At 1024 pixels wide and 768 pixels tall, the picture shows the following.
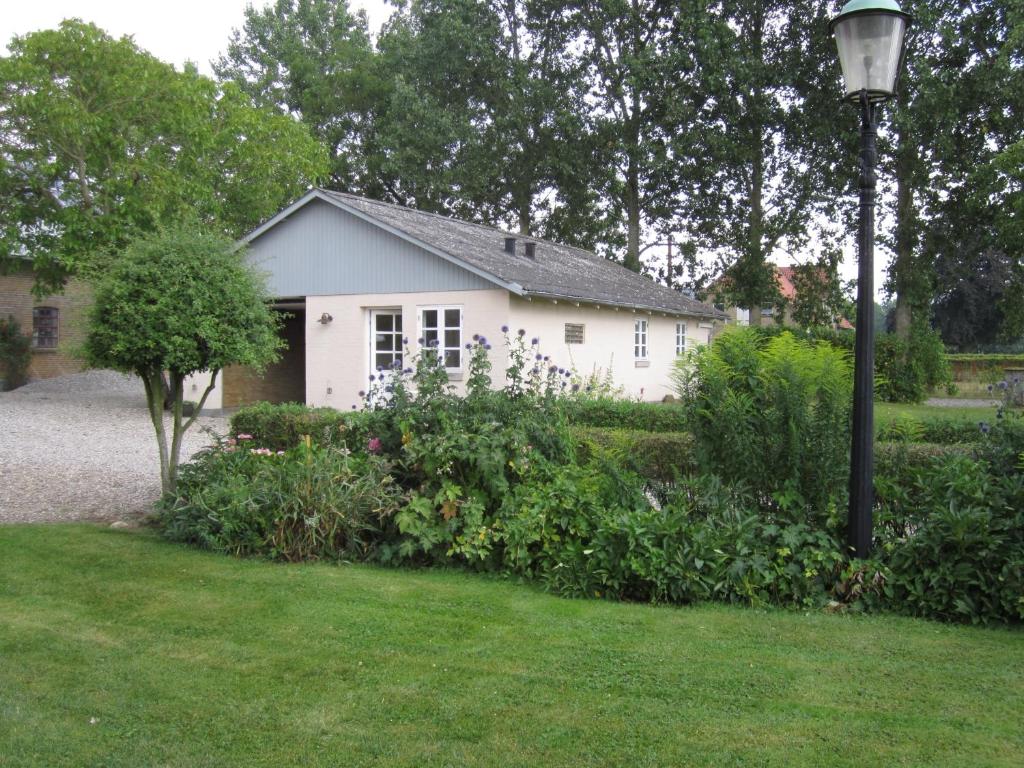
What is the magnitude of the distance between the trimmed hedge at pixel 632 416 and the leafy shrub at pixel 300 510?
4.01 m

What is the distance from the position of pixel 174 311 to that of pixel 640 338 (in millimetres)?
14719

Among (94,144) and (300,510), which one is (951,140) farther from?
(300,510)

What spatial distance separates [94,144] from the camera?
19.2 metres

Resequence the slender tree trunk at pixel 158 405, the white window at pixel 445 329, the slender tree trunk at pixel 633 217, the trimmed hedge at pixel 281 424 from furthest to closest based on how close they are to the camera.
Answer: the slender tree trunk at pixel 633 217
the white window at pixel 445 329
the trimmed hedge at pixel 281 424
the slender tree trunk at pixel 158 405

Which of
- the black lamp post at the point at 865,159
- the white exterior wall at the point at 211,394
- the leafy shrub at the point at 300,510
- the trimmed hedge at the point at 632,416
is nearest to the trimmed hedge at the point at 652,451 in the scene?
the black lamp post at the point at 865,159

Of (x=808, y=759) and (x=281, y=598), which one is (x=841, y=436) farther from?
(x=281, y=598)

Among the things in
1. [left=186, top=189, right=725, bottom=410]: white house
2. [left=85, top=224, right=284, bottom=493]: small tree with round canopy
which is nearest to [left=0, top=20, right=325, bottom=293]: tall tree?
[left=186, top=189, right=725, bottom=410]: white house

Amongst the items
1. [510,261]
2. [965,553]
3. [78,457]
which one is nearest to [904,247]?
[510,261]

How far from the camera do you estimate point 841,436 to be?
555cm


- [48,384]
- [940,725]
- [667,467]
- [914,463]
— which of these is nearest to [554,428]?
[667,467]

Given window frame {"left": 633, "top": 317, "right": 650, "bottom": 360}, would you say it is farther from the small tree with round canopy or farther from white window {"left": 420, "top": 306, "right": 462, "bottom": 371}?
the small tree with round canopy

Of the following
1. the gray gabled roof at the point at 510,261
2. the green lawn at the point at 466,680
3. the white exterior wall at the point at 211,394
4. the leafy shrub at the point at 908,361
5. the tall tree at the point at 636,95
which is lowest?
the green lawn at the point at 466,680

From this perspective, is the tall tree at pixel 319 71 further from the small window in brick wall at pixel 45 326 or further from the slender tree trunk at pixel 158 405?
the slender tree trunk at pixel 158 405

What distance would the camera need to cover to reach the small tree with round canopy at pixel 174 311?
6.79 meters
